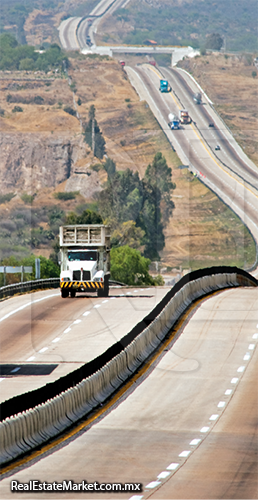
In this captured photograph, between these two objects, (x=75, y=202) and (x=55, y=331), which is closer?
(x=55, y=331)

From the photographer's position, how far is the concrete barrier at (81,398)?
17.9m

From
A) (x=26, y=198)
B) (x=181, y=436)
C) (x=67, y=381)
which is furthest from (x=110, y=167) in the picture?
(x=181, y=436)

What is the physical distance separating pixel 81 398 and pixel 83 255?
74.7 ft

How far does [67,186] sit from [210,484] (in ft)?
512

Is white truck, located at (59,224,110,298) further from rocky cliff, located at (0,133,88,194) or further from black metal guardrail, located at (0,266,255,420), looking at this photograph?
rocky cliff, located at (0,133,88,194)

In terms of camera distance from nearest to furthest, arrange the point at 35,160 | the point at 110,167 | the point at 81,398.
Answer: the point at 81,398
the point at 110,167
the point at 35,160

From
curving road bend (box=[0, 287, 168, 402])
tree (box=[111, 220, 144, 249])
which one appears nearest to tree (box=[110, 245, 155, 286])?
tree (box=[111, 220, 144, 249])

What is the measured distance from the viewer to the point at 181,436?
786 inches

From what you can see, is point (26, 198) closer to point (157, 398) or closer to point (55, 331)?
point (55, 331)

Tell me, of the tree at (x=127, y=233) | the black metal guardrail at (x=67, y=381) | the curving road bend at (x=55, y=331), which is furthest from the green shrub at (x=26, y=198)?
the black metal guardrail at (x=67, y=381)

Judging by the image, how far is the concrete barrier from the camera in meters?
17.9

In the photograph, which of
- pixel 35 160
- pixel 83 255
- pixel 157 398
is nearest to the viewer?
pixel 157 398

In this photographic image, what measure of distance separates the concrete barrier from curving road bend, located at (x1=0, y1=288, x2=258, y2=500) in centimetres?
61

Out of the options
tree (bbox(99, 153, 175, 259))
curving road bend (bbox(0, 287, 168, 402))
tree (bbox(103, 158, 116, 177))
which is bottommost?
curving road bend (bbox(0, 287, 168, 402))
